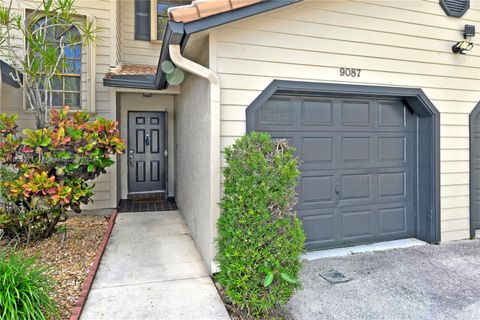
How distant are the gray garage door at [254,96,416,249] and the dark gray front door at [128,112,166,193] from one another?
4.59m

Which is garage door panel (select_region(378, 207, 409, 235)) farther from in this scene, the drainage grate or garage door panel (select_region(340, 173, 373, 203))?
the drainage grate

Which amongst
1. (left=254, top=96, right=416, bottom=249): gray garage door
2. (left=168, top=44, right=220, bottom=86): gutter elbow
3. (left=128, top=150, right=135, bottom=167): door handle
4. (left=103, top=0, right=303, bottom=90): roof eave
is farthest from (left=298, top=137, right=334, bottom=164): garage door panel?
(left=128, top=150, right=135, bottom=167): door handle

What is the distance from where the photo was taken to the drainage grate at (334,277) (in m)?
3.44

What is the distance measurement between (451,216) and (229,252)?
387 cm

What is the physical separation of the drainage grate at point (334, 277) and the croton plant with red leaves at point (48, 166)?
296cm

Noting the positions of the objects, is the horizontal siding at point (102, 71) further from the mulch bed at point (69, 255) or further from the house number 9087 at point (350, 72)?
the house number 9087 at point (350, 72)

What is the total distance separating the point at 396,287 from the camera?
3.31 metres

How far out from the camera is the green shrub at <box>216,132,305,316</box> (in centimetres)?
263

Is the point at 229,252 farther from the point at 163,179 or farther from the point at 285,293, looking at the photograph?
the point at 163,179

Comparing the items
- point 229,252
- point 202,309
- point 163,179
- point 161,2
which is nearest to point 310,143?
point 229,252

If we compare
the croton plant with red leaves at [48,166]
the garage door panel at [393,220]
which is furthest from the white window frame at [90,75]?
the garage door panel at [393,220]

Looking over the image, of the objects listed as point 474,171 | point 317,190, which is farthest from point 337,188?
point 474,171

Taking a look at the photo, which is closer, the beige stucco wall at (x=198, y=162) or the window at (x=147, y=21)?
the beige stucco wall at (x=198, y=162)

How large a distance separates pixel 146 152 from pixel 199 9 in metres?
5.34
